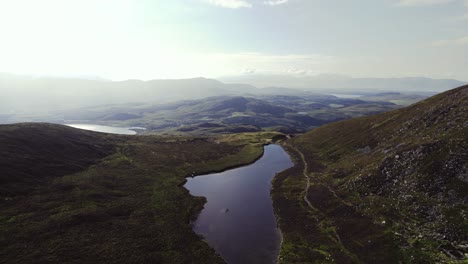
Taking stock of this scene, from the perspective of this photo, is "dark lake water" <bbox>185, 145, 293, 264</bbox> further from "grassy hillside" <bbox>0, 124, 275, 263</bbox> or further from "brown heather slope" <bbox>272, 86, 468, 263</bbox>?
"brown heather slope" <bbox>272, 86, 468, 263</bbox>

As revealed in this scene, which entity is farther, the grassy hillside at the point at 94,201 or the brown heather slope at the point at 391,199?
the grassy hillside at the point at 94,201

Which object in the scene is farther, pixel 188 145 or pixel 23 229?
pixel 188 145

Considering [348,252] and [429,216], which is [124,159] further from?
[429,216]

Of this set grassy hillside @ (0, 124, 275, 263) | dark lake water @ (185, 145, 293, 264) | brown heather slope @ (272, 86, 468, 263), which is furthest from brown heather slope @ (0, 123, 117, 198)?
brown heather slope @ (272, 86, 468, 263)

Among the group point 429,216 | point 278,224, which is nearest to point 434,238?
point 429,216

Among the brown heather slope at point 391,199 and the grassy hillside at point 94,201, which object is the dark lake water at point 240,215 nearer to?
the grassy hillside at point 94,201

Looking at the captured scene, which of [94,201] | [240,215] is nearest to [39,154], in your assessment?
[94,201]

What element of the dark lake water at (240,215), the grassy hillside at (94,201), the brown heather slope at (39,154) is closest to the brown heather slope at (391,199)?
the dark lake water at (240,215)
